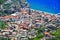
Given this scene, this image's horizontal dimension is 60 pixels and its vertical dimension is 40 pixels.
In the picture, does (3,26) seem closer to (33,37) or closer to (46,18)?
(33,37)

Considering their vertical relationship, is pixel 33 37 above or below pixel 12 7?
below

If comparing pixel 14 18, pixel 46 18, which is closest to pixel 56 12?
pixel 46 18

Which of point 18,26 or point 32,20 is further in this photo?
point 32,20

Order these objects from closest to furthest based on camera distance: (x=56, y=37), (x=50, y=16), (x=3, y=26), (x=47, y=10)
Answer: (x=56, y=37), (x=3, y=26), (x=50, y=16), (x=47, y=10)

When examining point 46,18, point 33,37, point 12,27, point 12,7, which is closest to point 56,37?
point 33,37

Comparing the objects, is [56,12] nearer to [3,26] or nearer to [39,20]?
[39,20]

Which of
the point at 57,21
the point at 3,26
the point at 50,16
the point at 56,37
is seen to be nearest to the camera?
the point at 56,37
